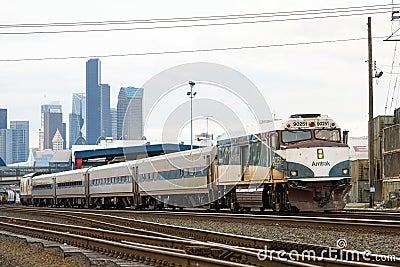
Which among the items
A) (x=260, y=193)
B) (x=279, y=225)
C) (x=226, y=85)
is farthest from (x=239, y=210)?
(x=279, y=225)

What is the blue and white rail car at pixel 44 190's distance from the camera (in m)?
60.8

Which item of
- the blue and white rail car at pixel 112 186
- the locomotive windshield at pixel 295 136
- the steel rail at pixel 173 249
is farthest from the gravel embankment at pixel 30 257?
the blue and white rail car at pixel 112 186

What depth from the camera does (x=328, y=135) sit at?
997 inches

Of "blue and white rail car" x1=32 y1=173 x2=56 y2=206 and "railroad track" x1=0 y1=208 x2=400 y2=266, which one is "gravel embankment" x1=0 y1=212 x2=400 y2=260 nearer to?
"railroad track" x1=0 y1=208 x2=400 y2=266

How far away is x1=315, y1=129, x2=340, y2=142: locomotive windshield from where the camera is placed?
25172mm

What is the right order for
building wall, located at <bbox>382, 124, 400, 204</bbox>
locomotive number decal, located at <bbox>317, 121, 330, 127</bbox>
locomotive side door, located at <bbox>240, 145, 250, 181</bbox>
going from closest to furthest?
locomotive number decal, located at <bbox>317, 121, 330, 127</bbox>
locomotive side door, located at <bbox>240, 145, 250, 181</bbox>
building wall, located at <bbox>382, 124, 400, 204</bbox>

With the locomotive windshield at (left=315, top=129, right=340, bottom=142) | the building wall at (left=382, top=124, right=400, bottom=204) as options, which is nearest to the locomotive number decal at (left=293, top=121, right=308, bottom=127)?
the locomotive windshield at (left=315, top=129, right=340, bottom=142)

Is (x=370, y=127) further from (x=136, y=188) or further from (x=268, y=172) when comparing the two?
(x=136, y=188)

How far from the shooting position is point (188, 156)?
3378 centimetres

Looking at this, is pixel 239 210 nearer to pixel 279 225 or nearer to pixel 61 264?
pixel 279 225

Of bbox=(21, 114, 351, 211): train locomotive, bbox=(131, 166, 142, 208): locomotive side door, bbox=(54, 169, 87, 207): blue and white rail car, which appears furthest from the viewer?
bbox=(54, 169, 87, 207): blue and white rail car

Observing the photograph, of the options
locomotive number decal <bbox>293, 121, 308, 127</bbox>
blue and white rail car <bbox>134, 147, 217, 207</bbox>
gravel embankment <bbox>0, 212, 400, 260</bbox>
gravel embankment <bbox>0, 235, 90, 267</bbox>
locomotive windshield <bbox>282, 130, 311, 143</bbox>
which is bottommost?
gravel embankment <bbox>0, 235, 90, 267</bbox>

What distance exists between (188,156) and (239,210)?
5417 mm

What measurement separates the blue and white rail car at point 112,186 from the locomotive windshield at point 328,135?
1783 centimetres
